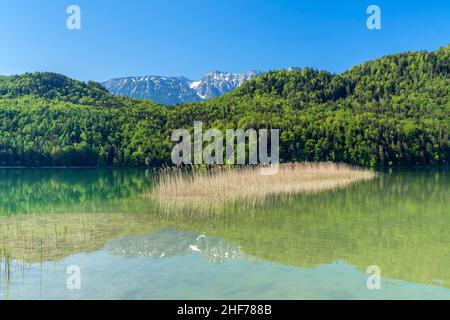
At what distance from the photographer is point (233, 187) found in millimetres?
24875

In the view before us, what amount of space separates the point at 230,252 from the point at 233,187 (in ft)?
42.8

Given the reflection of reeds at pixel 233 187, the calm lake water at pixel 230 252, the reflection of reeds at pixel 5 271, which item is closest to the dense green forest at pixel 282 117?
the reflection of reeds at pixel 233 187

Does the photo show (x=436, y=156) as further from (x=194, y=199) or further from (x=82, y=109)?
(x=82, y=109)

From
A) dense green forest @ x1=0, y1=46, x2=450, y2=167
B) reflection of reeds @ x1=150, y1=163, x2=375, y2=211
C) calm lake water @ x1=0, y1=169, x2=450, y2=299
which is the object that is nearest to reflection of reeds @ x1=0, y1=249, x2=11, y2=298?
calm lake water @ x1=0, y1=169, x2=450, y2=299

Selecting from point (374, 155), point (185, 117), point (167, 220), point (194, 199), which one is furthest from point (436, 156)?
point (167, 220)

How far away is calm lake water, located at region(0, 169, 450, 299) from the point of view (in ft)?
28.8

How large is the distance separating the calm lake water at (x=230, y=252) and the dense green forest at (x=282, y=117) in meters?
53.7

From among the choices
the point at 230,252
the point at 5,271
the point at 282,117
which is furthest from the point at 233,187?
the point at 282,117

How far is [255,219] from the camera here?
1686cm

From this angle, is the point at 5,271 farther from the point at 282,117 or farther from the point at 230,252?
the point at 282,117

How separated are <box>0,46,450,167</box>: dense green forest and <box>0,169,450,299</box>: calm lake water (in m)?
53.7

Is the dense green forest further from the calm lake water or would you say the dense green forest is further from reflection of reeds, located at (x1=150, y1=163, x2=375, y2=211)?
the calm lake water
